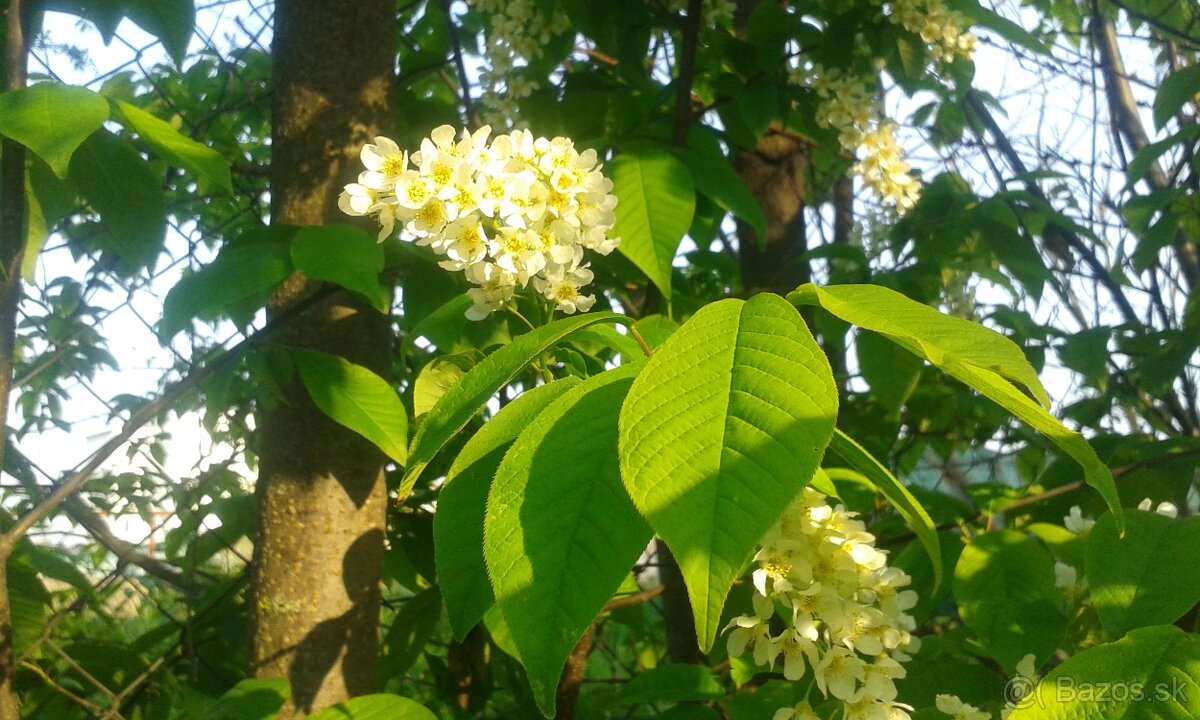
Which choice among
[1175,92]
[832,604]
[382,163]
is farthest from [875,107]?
[832,604]

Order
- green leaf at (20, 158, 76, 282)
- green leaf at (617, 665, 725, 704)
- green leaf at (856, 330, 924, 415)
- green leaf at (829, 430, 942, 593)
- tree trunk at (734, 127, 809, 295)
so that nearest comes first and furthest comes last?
1. green leaf at (829, 430, 942, 593)
2. green leaf at (20, 158, 76, 282)
3. green leaf at (617, 665, 725, 704)
4. green leaf at (856, 330, 924, 415)
5. tree trunk at (734, 127, 809, 295)

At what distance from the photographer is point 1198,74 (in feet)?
6.68

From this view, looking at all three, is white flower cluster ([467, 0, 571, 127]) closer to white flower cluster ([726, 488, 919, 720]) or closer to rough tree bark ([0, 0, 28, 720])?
rough tree bark ([0, 0, 28, 720])

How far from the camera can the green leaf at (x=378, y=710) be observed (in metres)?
1.18

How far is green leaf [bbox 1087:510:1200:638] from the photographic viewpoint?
95 centimetres

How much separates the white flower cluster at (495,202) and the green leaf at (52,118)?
0.91ft

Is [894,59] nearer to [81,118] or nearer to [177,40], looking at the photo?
[177,40]

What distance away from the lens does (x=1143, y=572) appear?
3.26 feet

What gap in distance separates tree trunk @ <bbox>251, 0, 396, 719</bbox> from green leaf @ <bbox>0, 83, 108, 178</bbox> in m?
0.50

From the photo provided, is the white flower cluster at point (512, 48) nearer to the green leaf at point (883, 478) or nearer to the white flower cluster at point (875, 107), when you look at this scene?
the white flower cluster at point (875, 107)

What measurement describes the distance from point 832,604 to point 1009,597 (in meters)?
0.33

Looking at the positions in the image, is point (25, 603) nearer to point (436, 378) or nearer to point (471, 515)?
point (436, 378)

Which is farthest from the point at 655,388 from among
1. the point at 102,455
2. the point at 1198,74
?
the point at 1198,74

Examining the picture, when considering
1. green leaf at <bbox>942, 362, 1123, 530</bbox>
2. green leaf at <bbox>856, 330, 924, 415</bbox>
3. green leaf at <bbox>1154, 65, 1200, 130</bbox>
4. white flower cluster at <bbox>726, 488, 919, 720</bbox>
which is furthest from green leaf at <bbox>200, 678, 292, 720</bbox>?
green leaf at <bbox>1154, 65, 1200, 130</bbox>
